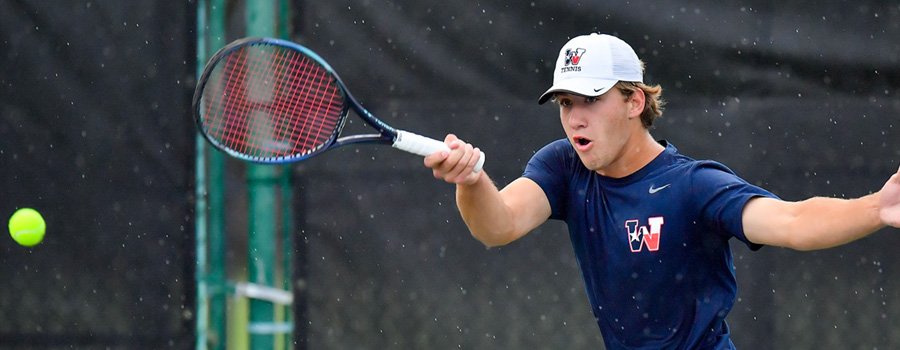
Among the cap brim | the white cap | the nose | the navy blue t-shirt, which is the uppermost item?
the white cap

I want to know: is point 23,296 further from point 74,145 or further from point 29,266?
point 74,145

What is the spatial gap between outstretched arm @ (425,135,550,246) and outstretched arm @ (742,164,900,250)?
0.64 meters

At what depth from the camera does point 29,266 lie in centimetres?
379

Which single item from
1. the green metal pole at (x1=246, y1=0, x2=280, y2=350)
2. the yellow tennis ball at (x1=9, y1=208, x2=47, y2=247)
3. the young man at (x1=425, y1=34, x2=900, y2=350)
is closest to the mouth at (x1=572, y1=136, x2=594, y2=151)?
the young man at (x1=425, y1=34, x2=900, y2=350)

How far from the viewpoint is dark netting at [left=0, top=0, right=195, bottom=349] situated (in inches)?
147

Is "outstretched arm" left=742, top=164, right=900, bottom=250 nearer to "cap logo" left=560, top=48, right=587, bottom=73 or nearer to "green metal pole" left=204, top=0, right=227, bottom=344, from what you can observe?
"cap logo" left=560, top=48, right=587, bottom=73

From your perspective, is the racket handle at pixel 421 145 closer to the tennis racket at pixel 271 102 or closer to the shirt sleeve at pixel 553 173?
the shirt sleeve at pixel 553 173

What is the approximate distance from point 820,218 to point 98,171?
2688 millimetres

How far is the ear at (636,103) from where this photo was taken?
9.06 feet

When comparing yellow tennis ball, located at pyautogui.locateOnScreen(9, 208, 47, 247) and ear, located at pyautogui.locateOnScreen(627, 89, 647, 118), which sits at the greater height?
ear, located at pyautogui.locateOnScreen(627, 89, 647, 118)

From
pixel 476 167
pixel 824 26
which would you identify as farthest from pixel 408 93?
pixel 824 26

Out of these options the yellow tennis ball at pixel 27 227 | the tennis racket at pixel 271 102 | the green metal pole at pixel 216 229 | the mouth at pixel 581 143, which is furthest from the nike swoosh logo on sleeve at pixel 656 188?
the yellow tennis ball at pixel 27 227

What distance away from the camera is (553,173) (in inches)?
114

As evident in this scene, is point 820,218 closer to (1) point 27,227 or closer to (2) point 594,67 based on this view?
(2) point 594,67
